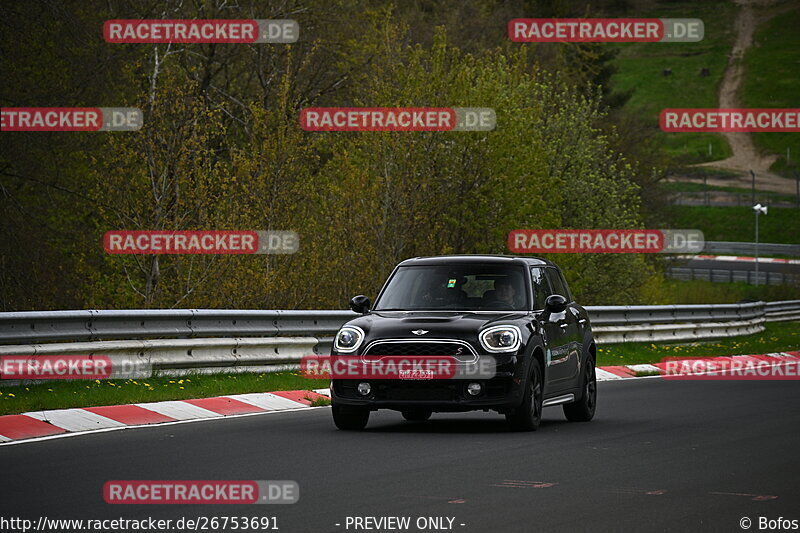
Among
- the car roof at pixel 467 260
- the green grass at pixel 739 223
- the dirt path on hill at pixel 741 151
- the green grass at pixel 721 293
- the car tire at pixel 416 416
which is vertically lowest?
the car tire at pixel 416 416

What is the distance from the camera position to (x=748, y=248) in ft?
317

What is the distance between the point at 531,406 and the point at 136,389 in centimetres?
474

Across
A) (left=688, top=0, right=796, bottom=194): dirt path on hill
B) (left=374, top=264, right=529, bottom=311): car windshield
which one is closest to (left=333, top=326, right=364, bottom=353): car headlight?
(left=374, top=264, right=529, bottom=311): car windshield

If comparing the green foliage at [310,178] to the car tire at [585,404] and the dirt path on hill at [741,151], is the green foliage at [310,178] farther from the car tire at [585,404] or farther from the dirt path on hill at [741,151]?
the dirt path on hill at [741,151]

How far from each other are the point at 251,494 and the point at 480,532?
196cm

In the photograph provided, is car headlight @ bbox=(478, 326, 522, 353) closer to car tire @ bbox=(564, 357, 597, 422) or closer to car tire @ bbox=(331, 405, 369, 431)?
car tire @ bbox=(331, 405, 369, 431)

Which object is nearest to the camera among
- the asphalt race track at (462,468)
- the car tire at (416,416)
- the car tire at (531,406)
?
the asphalt race track at (462,468)

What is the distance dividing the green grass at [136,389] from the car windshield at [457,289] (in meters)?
2.77

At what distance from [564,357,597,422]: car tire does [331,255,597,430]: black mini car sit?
1 centimetres

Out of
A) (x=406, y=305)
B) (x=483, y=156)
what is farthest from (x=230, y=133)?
(x=406, y=305)

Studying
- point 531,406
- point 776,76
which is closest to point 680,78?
point 776,76

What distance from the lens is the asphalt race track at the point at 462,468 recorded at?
9.05m

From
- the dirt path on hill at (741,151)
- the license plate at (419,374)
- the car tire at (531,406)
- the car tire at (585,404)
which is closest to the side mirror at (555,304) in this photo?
the car tire at (531,406)

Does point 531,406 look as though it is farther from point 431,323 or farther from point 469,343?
point 431,323
